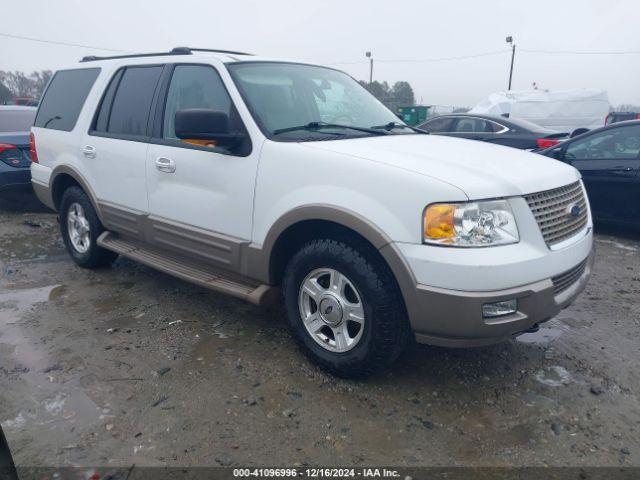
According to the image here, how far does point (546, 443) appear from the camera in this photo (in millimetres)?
2549

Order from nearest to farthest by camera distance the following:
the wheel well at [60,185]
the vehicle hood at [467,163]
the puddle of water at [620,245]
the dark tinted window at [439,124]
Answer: the vehicle hood at [467,163] < the wheel well at [60,185] < the puddle of water at [620,245] < the dark tinted window at [439,124]

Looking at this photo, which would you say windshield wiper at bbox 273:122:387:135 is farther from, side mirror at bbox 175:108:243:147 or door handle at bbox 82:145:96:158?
door handle at bbox 82:145:96:158

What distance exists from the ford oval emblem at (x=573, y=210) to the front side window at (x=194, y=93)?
218cm

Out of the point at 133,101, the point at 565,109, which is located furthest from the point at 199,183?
the point at 565,109

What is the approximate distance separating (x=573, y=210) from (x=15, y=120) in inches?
309

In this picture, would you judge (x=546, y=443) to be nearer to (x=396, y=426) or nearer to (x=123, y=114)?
(x=396, y=426)

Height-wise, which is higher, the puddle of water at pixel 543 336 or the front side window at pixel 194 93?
the front side window at pixel 194 93

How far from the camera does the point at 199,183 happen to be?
3.53 m

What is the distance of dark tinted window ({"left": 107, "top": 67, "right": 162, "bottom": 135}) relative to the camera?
13.3ft

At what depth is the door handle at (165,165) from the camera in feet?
12.1

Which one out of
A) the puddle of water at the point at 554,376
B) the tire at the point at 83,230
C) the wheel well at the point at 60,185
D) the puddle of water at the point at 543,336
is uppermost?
the wheel well at the point at 60,185

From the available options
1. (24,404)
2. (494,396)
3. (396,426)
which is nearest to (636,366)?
(494,396)

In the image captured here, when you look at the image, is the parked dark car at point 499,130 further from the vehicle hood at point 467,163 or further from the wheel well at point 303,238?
the wheel well at point 303,238

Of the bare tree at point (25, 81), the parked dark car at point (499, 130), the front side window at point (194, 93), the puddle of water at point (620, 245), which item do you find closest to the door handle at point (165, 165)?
the front side window at point (194, 93)
